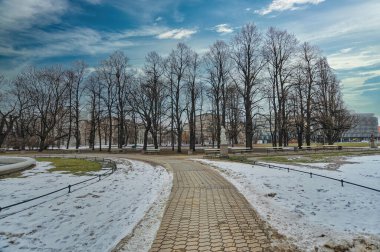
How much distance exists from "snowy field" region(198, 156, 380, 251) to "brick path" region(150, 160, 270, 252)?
0.57m

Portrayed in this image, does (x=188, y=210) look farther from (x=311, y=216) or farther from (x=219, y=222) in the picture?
(x=311, y=216)

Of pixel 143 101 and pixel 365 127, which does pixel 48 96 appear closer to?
pixel 143 101

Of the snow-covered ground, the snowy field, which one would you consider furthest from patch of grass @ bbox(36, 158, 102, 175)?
the snowy field

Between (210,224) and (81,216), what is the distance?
3308 millimetres

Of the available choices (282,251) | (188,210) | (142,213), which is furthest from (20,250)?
(282,251)

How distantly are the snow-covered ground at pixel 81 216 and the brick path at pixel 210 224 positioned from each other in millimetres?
352

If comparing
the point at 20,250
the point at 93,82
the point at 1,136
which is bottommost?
the point at 20,250

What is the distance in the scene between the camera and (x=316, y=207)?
7.53 meters

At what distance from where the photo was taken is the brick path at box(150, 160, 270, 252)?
15.9 ft

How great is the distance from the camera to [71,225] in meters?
6.24

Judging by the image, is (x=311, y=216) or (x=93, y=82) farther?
(x=93, y=82)

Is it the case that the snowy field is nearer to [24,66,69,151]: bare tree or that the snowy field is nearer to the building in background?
[24,66,69,151]: bare tree

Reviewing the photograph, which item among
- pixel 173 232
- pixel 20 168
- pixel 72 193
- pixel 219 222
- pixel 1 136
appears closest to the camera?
pixel 173 232

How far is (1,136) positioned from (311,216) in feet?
157
